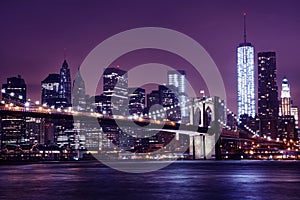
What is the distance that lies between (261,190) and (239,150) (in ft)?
364

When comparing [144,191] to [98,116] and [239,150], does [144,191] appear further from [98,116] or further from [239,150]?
[239,150]

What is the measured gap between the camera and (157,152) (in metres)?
149

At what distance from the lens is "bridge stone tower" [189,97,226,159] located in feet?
289

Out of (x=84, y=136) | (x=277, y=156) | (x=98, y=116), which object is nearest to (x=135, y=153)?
(x=84, y=136)

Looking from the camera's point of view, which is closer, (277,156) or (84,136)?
(277,156)

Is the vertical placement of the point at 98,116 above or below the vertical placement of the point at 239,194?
above

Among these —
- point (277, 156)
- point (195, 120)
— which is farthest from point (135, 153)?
point (195, 120)

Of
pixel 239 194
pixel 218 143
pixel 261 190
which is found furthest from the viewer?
pixel 218 143

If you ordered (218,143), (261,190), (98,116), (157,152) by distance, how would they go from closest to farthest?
(261,190) < (98,116) < (218,143) < (157,152)

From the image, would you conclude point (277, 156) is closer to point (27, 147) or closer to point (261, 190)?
point (27, 147)

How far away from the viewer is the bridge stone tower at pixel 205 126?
88.1 meters

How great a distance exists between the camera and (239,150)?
13738cm

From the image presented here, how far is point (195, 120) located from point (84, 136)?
8189 centimetres

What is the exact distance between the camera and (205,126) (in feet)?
295
